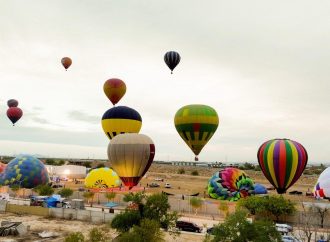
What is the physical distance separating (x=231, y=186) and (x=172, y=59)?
22.3 metres

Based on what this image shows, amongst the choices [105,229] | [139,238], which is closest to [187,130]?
[105,229]

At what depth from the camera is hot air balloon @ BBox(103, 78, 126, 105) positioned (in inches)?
2363

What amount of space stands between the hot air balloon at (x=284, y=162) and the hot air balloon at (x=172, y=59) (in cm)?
2186

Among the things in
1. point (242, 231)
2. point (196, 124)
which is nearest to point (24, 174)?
point (196, 124)

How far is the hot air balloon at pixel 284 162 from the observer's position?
4178cm

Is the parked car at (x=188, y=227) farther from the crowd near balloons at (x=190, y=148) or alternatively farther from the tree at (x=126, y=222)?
the crowd near balloons at (x=190, y=148)

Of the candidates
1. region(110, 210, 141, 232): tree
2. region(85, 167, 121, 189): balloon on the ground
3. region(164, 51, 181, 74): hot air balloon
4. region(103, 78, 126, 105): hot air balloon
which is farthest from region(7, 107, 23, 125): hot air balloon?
region(110, 210, 141, 232): tree

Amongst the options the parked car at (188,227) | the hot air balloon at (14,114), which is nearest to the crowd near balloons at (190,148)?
the parked car at (188,227)

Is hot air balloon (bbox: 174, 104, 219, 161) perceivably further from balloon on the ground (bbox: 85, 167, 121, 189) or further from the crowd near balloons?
balloon on the ground (bbox: 85, 167, 121, 189)

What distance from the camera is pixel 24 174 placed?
198 ft

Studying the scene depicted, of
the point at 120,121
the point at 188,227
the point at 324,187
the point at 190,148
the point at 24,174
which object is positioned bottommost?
the point at 188,227

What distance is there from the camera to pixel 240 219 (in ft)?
77.3

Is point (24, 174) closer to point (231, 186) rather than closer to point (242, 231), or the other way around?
point (231, 186)

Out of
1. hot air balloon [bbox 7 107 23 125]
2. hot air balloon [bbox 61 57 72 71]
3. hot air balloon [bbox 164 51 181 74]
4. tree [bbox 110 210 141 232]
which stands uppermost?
hot air balloon [bbox 61 57 72 71]
